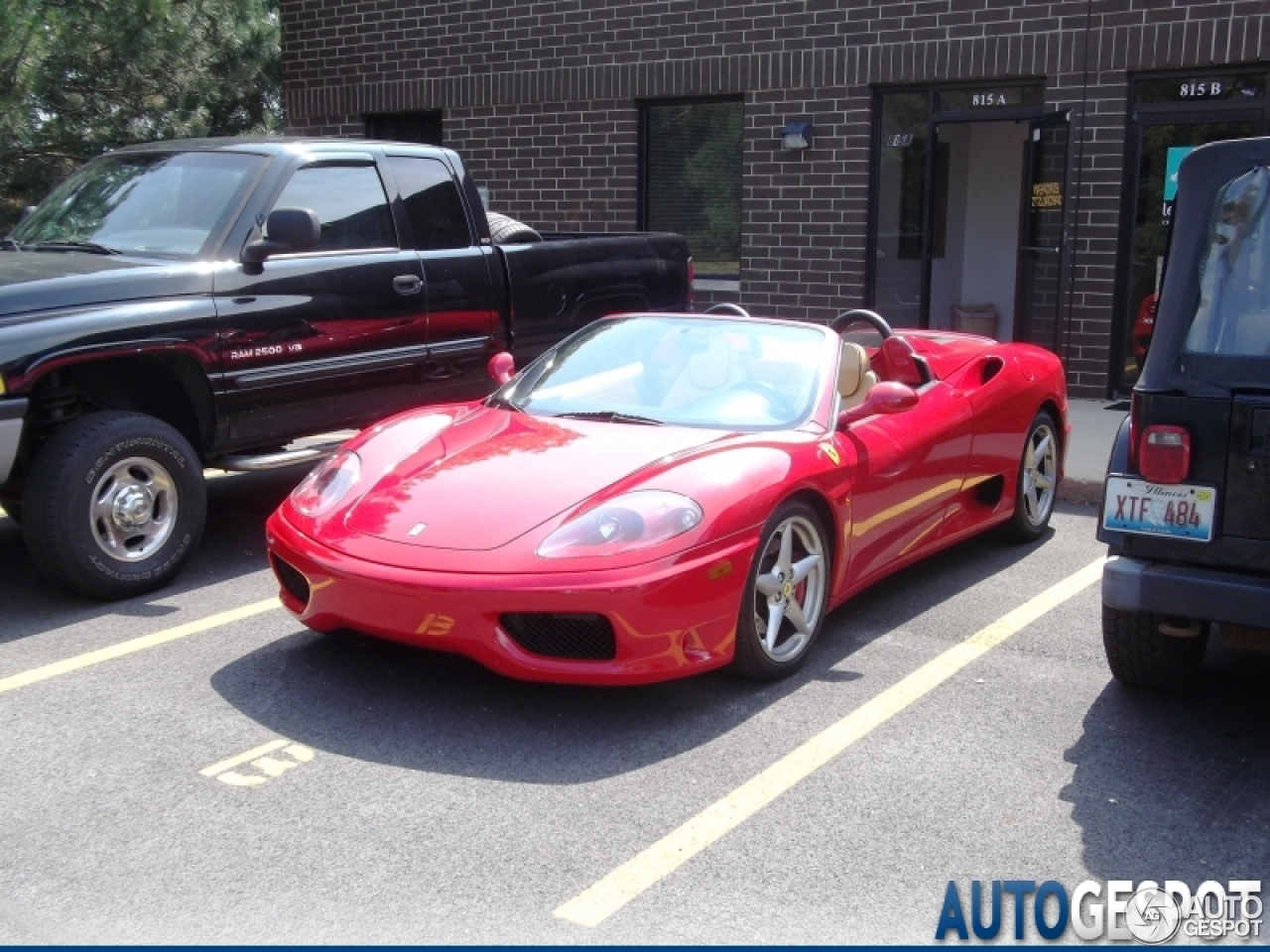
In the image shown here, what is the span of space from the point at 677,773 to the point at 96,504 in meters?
3.02

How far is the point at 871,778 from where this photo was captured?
165 inches

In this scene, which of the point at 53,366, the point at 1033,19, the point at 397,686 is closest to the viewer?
the point at 397,686

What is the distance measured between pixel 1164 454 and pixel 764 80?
29.0 feet

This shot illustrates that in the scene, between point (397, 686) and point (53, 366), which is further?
point (53, 366)

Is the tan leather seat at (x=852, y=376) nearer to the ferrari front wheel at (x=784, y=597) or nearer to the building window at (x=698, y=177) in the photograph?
the ferrari front wheel at (x=784, y=597)

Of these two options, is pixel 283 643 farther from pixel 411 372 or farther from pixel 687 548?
pixel 411 372

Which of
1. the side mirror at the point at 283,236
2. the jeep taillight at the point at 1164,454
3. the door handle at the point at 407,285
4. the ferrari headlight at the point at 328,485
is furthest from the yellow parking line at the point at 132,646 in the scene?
the jeep taillight at the point at 1164,454

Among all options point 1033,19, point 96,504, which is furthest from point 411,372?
point 1033,19

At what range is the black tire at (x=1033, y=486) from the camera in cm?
693

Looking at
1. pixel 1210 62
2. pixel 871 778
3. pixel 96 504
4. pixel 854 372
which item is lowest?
pixel 871 778

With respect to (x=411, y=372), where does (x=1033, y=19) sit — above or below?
above

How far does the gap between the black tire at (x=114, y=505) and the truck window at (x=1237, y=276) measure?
4193mm

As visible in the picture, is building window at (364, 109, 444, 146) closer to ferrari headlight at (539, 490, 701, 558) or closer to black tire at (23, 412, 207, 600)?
black tire at (23, 412, 207, 600)

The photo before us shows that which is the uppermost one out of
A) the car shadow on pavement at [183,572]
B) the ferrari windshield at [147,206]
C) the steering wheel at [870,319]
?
the ferrari windshield at [147,206]
